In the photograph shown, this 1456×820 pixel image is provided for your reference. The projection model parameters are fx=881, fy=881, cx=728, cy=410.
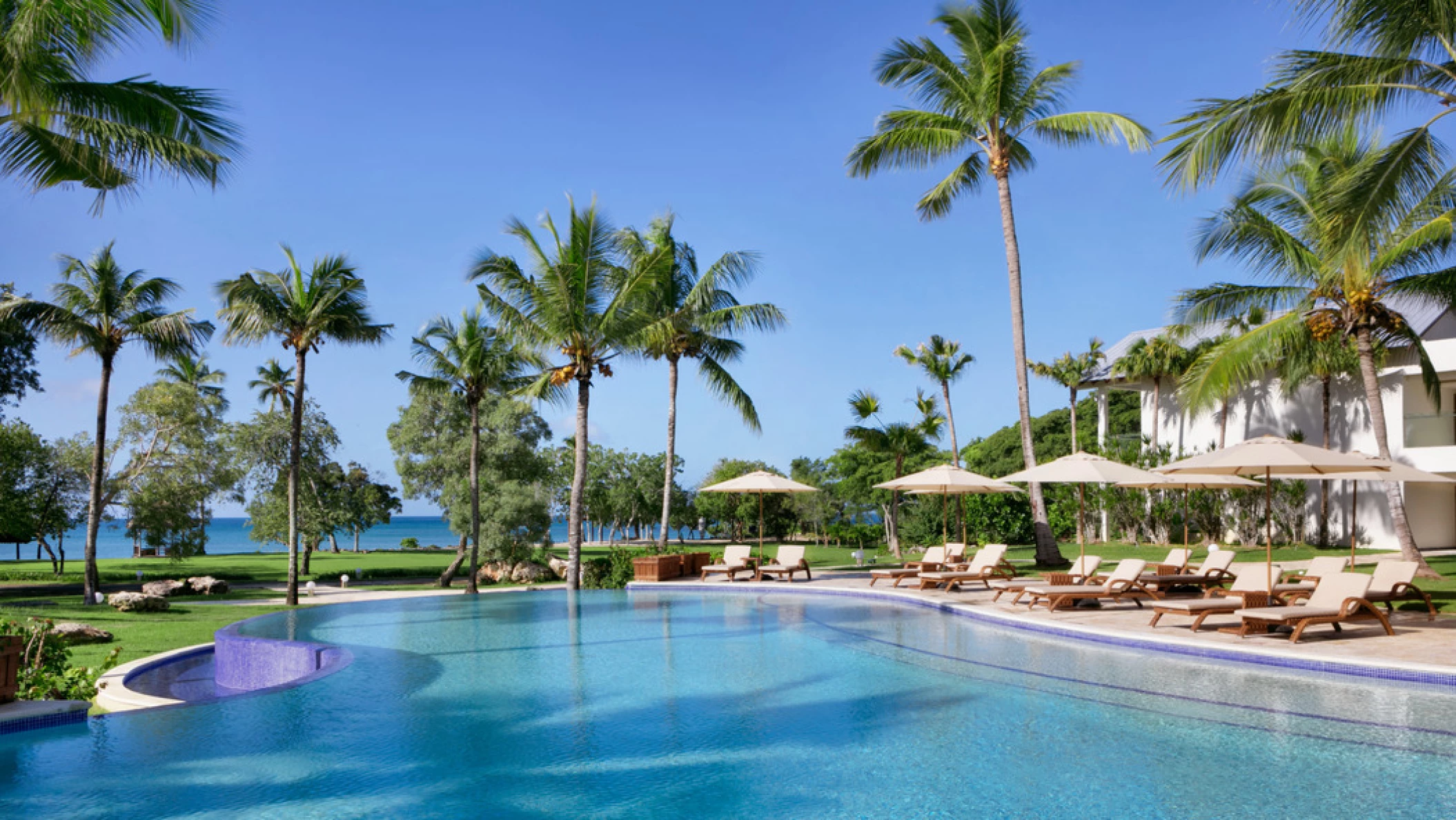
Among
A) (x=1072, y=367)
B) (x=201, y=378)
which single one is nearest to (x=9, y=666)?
(x=201, y=378)

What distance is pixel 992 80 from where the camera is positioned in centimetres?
1775

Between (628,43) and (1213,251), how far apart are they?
15088 millimetres

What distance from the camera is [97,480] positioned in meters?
21.3

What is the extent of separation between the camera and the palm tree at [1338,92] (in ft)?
30.9

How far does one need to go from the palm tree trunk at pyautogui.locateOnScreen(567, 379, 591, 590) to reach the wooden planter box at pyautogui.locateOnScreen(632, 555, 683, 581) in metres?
1.40

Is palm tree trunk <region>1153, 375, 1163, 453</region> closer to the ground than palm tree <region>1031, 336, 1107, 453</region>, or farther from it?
closer to the ground

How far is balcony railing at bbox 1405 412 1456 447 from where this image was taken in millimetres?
23141

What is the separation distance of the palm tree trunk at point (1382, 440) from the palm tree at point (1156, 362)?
1053 centimetres

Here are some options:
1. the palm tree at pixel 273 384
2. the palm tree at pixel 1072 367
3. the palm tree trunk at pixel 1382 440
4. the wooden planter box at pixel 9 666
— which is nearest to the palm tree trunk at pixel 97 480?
the wooden planter box at pixel 9 666

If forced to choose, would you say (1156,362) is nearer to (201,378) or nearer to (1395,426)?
(1395,426)

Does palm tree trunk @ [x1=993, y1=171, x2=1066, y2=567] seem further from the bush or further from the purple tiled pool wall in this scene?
the bush

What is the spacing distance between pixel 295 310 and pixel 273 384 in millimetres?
24110

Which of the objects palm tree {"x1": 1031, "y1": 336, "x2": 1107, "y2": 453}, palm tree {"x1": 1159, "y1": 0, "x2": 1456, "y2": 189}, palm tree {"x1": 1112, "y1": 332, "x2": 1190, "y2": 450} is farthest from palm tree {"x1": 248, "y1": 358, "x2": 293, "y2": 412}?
palm tree {"x1": 1159, "y1": 0, "x2": 1456, "y2": 189}

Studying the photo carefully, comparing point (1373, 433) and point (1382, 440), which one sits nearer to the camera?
point (1382, 440)
